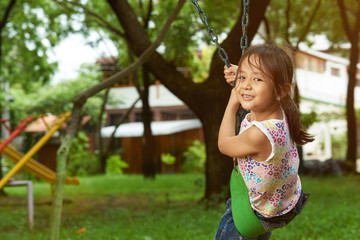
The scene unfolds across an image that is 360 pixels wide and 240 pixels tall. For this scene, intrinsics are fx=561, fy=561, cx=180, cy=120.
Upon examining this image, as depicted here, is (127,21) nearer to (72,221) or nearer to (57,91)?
(72,221)

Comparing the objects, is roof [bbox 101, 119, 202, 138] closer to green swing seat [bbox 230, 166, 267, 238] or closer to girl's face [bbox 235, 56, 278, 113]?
green swing seat [bbox 230, 166, 267, 238]

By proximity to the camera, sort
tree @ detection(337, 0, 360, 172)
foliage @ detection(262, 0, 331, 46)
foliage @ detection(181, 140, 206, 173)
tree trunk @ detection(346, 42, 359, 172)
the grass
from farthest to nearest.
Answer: foliage @ detection(181, 140, 206, 173) < foliage @ detection(262, 0, 331, 46) < tree trunk @ detection(346, 42, 359, 172) < tree @ detection(337, 0, 360, 172) < the grass

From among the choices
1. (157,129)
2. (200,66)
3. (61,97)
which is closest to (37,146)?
(200,66)

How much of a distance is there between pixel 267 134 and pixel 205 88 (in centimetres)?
612

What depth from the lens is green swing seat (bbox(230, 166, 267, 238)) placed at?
2.52m

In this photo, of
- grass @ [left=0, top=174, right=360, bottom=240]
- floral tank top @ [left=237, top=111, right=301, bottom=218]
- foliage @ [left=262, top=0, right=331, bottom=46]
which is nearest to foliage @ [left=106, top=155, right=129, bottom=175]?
foliage @ [left=262, top=0, right=331, bottom=46]

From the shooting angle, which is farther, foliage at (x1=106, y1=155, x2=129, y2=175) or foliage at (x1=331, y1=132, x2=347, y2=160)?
foliage at (x1=331, y1=132, x2=347, y2=160)

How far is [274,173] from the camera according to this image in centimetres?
243

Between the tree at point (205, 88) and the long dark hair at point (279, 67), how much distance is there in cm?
562

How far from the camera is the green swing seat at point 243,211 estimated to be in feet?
8.27

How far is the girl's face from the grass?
3160 mm

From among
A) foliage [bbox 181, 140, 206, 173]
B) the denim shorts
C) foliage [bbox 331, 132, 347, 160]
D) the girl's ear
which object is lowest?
foliage [bbox 331, 132, 347, 160]

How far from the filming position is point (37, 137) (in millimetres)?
21203

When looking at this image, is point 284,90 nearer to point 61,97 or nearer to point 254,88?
point 254,88
